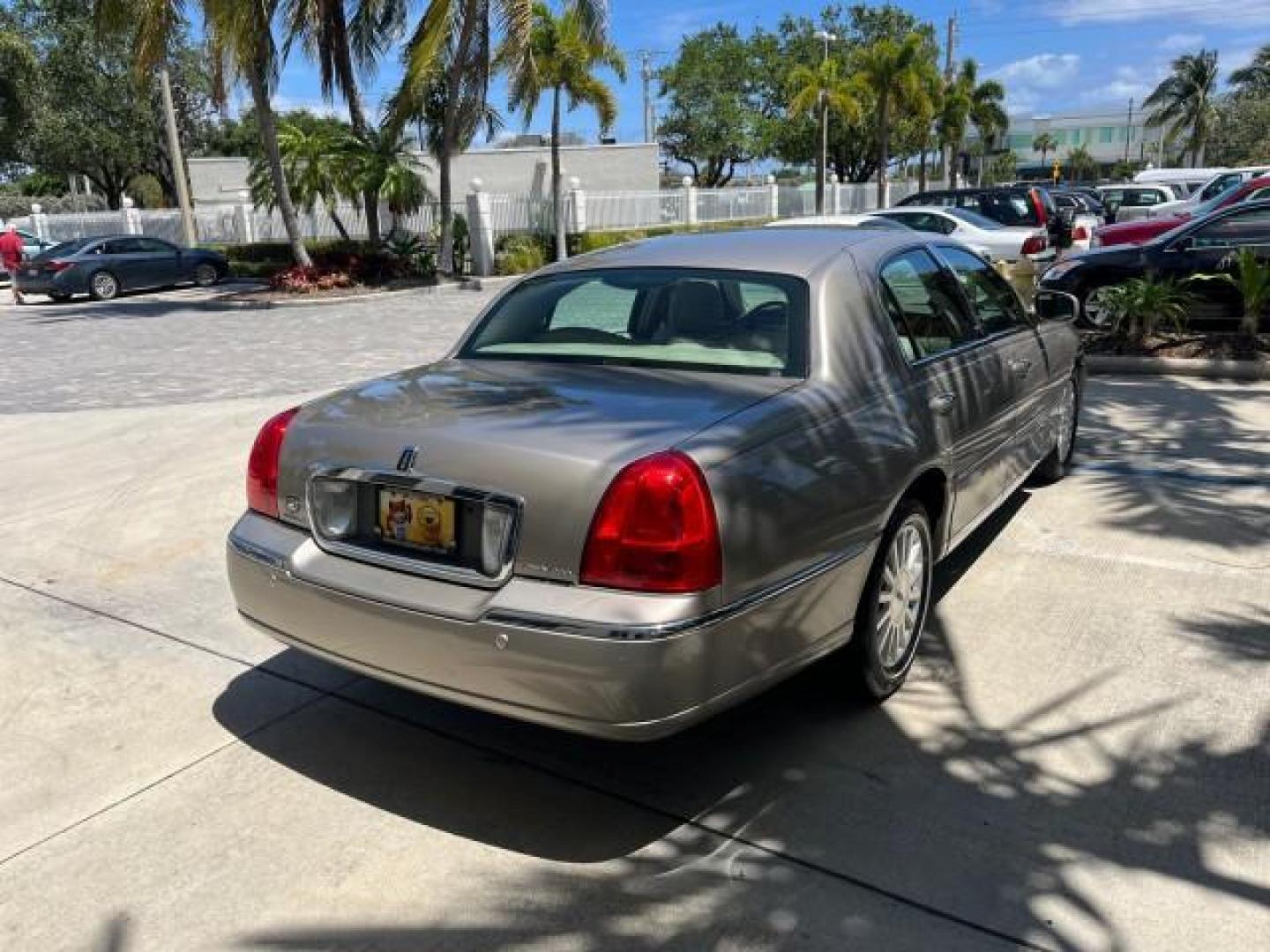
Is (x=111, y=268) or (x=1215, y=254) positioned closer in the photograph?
(x=1215, y=254)

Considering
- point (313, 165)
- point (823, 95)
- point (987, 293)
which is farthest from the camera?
point (823, 95)

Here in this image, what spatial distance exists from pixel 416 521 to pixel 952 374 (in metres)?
2.24

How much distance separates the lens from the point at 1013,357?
4.79 meters

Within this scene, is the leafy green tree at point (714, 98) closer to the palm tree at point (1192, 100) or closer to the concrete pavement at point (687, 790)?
the palm tree at point (1192, 100)

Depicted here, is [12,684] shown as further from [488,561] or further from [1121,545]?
[1121,545]

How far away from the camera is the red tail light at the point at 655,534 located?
2.72 m

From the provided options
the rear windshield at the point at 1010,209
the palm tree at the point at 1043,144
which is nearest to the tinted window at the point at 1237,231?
the rear windshield at the point at 1010,209

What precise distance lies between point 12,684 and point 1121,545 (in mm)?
5018

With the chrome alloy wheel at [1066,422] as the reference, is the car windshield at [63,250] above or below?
above

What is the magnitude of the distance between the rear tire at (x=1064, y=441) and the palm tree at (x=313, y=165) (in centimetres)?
1898

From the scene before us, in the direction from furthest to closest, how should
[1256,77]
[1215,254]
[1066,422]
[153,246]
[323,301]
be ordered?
[1256,77], [153,246], [323,301], [1215,254], [1066,422]

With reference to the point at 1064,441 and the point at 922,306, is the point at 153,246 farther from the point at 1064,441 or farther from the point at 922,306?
the point at 922,306

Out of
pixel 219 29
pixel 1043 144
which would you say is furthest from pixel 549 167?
pixel 1043 144

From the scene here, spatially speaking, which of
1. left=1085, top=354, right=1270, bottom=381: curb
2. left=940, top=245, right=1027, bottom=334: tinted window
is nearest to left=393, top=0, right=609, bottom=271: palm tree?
left=1085, top=354, right=1270, bottom=381: curb
